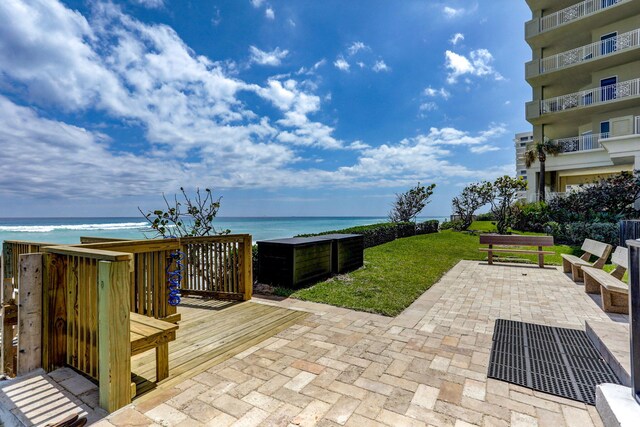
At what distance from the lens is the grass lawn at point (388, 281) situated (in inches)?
194

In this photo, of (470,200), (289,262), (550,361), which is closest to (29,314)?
(289,262)

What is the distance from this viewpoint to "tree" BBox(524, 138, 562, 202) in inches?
682

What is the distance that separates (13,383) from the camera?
2.44 meters

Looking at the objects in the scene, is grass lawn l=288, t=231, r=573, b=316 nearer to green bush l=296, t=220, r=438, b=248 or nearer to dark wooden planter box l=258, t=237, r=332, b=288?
dark wooden planter box l=258, t=237, r=332, b=288

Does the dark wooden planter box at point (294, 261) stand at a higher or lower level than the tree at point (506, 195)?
lower

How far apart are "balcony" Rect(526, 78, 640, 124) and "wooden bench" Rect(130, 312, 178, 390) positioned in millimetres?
22608

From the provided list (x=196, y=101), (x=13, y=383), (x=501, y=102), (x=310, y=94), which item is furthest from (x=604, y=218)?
(x=196, y=101)

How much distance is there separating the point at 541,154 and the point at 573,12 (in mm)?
8426

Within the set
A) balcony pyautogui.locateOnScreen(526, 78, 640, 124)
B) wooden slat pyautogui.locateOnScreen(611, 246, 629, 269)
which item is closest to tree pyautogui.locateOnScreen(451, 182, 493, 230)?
balcony pyautogui.locateOnScreen(526, 78, 640, 124)

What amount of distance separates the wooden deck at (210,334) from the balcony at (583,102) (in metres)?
21.3

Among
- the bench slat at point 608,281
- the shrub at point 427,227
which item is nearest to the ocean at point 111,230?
the bench slat at point 608,281

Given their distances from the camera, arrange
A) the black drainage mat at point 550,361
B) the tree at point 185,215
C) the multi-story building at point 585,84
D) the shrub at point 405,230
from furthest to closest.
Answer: the shrub at point 405,230
the multi-story building at point 585,84
the tree at point 185,215
the black drainage mat at point 550,361

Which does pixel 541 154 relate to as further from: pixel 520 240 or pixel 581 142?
pixel 520 240

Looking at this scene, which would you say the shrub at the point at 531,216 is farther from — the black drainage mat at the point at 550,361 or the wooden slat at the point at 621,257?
the black drainage mat at the point at 550,361
